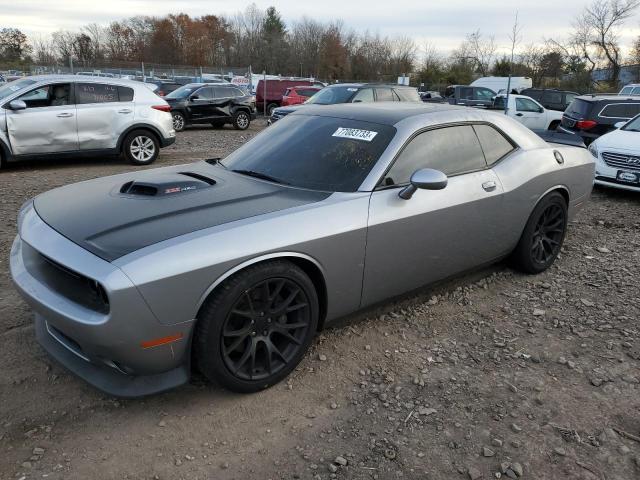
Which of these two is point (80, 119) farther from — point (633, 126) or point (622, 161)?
point (633, 126)

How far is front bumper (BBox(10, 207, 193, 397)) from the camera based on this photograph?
2.32 m

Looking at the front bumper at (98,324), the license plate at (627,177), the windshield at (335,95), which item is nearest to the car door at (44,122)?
the windshield at (335,95)

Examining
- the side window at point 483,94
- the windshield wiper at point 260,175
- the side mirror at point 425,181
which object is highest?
the side window at point 483,94

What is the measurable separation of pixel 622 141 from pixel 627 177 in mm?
632

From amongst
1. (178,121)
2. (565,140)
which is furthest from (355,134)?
(178,121)

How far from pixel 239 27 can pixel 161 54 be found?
12.4 metres

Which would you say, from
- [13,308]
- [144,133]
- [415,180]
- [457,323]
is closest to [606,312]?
[457,323]

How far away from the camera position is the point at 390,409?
281cm

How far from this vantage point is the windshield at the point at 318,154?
3.31m

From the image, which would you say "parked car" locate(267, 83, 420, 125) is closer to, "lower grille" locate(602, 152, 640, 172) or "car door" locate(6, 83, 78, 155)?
"car door" locate(6, 83, 78, 155)

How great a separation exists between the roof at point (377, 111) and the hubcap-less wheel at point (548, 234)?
134 centimetres

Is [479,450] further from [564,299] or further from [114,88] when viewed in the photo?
[114,88]

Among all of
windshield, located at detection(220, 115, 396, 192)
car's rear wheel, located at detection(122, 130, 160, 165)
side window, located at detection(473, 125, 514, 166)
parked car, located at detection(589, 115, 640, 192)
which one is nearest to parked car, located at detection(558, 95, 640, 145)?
parked car, located at detection(589, 115, 640, 192)

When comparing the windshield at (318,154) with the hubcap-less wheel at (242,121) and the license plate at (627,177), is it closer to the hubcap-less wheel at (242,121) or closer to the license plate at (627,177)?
the license plate at (627,177)
